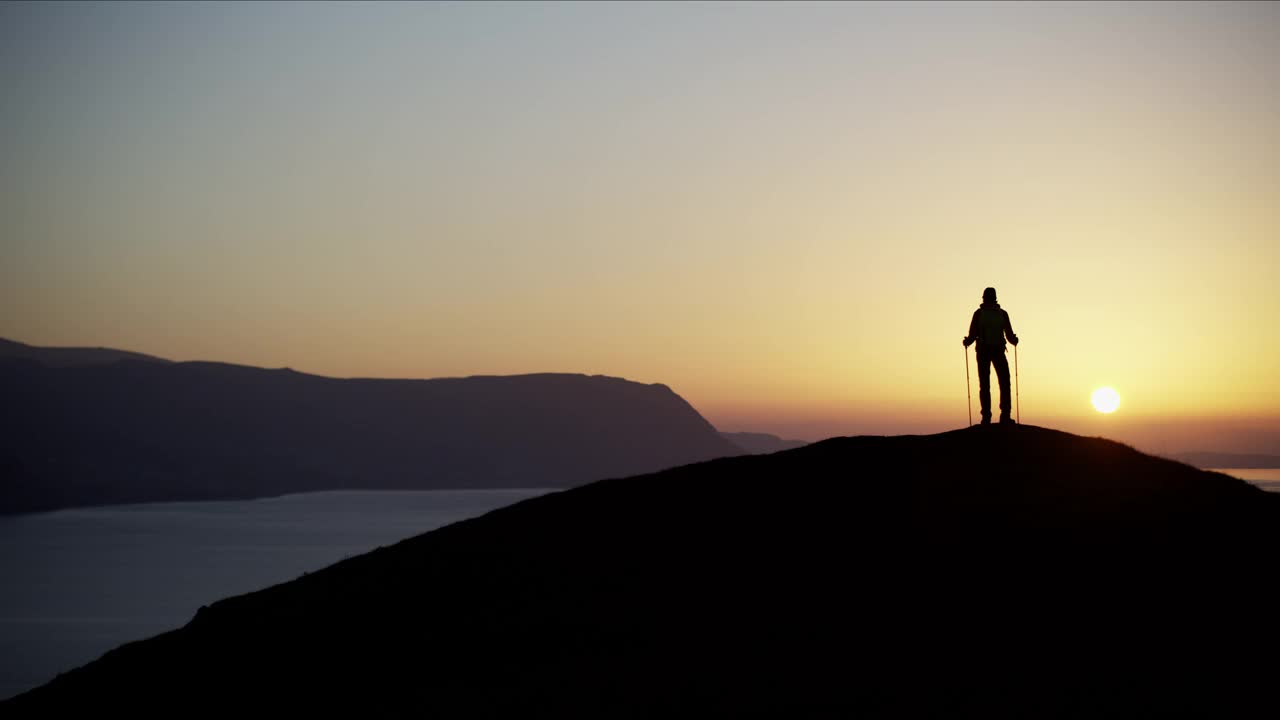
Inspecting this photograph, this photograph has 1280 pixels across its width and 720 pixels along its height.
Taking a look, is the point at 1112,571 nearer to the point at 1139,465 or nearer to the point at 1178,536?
the point at 1178,536

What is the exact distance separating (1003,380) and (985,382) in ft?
1.30

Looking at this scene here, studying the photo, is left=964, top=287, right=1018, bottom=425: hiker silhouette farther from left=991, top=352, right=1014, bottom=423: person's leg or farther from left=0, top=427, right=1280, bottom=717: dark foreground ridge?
left=0, top=427, right=1280, bottom=717: dark foreground ridge

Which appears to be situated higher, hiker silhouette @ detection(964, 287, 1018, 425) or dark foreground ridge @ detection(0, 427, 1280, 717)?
hiker silhouette @ detection(964, 287, 1018, 425)

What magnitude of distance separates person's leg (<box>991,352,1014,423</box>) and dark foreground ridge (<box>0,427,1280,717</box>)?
566mm

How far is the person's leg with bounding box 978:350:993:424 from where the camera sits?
26.1 m

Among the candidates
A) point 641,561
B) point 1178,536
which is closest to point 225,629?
point 641,561

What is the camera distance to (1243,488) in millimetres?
25469

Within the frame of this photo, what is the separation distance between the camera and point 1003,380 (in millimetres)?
26531

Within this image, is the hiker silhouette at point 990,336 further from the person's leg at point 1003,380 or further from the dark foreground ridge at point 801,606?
the dark foreground ridge at point 801,606

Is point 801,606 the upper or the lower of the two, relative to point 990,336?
lower

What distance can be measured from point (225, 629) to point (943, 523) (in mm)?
15618

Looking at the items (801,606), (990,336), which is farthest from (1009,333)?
(801,606)

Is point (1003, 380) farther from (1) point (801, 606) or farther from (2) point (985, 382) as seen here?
(1) point (801, 606)

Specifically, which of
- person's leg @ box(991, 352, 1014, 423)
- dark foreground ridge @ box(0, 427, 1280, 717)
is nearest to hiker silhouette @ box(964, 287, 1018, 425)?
person's leg @ box(991, 352, 1014, 423)
